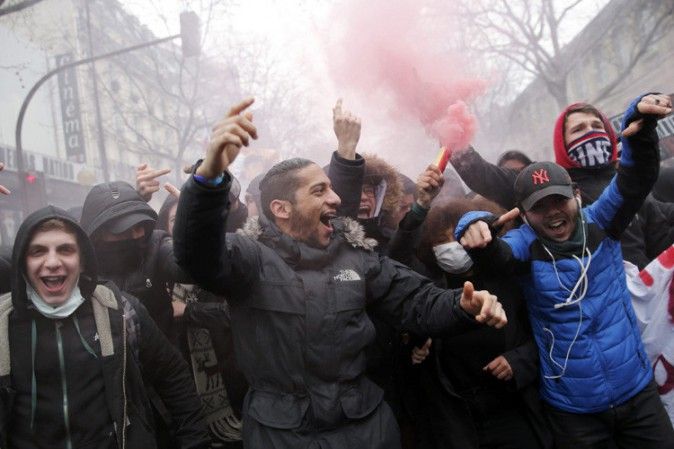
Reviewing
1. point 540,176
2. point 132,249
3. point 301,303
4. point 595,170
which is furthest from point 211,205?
point 595,170

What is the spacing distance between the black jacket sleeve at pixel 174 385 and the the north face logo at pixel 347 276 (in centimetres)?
105

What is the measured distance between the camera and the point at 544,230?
8.82ft

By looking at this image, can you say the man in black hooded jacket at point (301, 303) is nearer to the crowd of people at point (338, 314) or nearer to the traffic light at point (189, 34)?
the crowd of people at point (338, 314)

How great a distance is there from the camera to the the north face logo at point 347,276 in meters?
2.35

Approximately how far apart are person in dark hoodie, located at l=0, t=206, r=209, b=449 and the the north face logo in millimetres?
1055

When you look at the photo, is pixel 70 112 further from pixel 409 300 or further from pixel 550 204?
pixel 550 204

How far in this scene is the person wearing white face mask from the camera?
9.02ft

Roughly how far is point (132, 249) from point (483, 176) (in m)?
2.39

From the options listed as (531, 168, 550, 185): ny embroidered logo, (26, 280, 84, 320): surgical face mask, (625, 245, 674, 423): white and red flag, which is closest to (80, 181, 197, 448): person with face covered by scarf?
(26, 280, 84, 320): surgical face mask

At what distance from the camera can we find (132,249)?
3.03 meters

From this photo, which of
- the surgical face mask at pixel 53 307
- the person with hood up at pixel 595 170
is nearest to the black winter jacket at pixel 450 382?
the person with hood up at pixel 595 170

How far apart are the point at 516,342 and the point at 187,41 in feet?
34.5

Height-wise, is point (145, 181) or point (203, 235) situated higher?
point (145, 181)

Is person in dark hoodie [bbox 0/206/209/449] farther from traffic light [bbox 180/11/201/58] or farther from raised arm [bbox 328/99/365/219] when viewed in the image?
traffic light [bbox 180/11/201/58]
